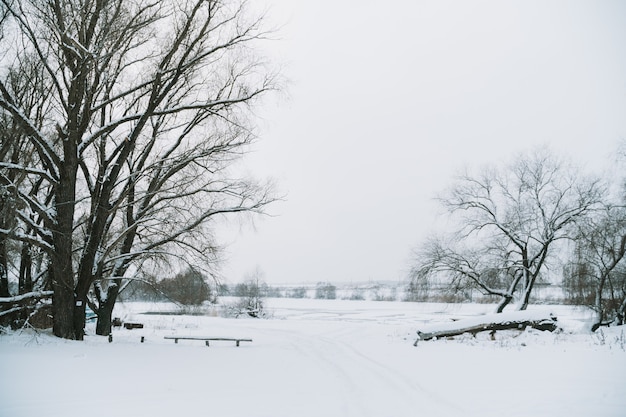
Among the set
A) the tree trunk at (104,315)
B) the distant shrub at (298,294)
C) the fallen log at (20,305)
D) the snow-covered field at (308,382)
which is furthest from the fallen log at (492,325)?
→ the distant shrub at (298,294)

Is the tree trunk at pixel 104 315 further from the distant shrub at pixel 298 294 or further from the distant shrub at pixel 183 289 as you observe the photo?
the distant shrub at pixel 298 294

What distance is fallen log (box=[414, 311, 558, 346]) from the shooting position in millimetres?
16094

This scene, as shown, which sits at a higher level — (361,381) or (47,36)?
(47,36)

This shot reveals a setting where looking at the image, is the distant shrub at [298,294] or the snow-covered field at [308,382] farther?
the distant shrub at [298,294]

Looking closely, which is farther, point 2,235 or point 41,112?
point 41,112

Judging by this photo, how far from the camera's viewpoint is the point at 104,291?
54.2 ft

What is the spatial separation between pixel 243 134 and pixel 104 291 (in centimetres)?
830

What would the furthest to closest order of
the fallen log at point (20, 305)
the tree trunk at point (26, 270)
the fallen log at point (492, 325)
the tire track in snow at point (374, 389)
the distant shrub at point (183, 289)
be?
the fallen log at point (492, 325) → the distant shrub at point (183, 289) → the tree trunk at point (26, 270) → the fallen log at point (20, 305) → the tire track in snow at point (374, 389)

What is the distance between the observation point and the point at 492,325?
1625 cm

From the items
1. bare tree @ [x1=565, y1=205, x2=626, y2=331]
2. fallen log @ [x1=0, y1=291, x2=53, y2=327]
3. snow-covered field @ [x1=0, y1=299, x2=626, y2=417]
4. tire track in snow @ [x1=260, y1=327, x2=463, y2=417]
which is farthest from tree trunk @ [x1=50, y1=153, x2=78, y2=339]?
bare tree @ [x1=565, y1=205, x2=626, y2=331]

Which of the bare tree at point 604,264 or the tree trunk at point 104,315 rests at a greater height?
the bare tree at point 604,264

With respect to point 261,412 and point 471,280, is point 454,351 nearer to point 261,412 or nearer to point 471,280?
point 261,412

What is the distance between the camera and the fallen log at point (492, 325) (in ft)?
52.8

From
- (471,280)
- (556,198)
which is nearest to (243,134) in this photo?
(471,280)
